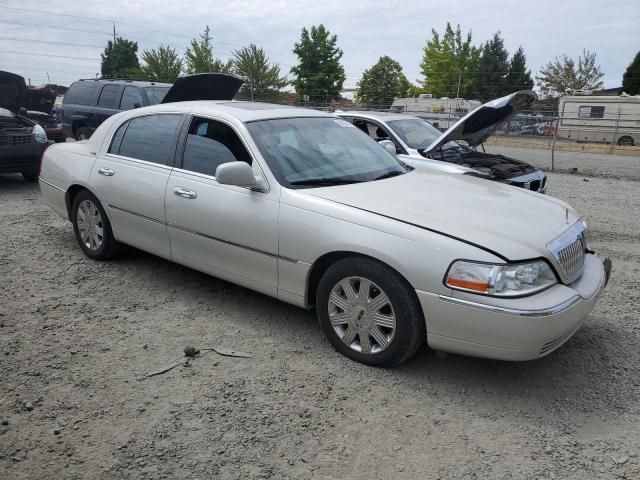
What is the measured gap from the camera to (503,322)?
9.27ft

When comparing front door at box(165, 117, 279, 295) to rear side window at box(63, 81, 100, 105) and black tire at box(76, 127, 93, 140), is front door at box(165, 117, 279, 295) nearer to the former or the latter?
black tire at box(76, 127, 93, 140)

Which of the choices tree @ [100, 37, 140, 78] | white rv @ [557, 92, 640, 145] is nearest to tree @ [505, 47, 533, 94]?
white rv @ [557, 92, 640, 145]

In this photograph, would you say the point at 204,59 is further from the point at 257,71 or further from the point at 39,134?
the point at 39,134

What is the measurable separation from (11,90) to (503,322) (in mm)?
9468

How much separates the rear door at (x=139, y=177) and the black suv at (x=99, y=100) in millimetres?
6677

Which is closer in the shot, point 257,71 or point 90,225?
point 90,225

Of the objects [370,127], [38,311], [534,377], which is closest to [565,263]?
[534,377]

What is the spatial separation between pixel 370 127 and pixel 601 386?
5.38 m

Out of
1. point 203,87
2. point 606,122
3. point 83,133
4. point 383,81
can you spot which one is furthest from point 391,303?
point 383,81

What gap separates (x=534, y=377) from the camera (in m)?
3.31

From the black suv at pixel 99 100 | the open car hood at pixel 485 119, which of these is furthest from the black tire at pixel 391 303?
the black suv at pixel 99 100

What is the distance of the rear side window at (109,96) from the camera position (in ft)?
37.9

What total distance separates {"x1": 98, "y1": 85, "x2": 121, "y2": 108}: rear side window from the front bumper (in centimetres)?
1044

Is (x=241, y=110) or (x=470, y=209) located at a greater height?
(x=241, y=110)
